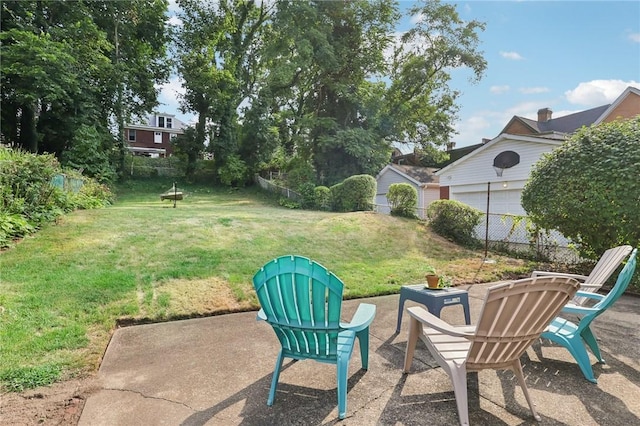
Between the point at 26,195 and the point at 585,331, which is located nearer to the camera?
the point at 585,331

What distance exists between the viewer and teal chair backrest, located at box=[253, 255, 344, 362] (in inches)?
86.4

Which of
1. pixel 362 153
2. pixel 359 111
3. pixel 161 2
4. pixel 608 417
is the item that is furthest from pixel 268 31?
pixel 608 417

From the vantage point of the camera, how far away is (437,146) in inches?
864

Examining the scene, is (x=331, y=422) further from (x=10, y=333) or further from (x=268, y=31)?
(x=268, y=31)

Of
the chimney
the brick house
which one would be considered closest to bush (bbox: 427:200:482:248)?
the chimney

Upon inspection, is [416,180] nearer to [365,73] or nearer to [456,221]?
[365,73]

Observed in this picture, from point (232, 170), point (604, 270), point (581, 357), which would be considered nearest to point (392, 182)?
point (232, 170)

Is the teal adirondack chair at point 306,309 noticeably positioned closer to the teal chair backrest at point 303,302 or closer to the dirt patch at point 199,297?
the teal chair backrest at point 303,302

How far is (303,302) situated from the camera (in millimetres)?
2273

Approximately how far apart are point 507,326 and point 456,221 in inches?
314

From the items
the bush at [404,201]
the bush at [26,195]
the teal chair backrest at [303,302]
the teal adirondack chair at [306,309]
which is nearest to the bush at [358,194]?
the bush at [404,201]

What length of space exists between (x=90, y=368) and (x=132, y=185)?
2041 centimetres

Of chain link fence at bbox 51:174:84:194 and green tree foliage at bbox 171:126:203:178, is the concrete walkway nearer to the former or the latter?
chain link fence at bbox 51:174:84:194

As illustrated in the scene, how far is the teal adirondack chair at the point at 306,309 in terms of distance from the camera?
7.19ft
